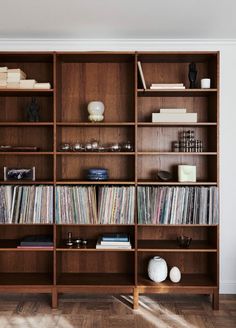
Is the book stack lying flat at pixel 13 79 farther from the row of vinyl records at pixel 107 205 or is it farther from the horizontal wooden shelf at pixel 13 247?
the horizontal wooden shelf at pixel 13 247

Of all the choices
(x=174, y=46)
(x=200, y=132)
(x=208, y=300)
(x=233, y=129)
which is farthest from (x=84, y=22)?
(x=208, y=300)

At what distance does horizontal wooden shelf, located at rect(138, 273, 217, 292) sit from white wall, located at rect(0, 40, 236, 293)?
28 centimetres

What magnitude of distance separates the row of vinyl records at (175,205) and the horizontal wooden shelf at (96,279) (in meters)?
0.60

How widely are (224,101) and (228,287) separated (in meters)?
1.81

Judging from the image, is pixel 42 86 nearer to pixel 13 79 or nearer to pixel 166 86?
pixel 13 79

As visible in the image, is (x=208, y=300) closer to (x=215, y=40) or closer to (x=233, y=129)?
(x=233, y=129)

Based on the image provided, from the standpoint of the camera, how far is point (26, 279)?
355 cm

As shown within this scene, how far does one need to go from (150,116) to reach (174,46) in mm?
719

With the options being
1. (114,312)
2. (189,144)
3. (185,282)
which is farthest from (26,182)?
(185,282)

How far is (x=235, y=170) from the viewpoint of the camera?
3.70m

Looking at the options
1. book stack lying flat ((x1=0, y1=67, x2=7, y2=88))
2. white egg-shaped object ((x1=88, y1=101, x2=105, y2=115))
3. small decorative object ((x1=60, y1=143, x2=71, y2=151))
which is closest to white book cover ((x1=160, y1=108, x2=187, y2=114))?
white egg-shaped object ((x1=88, y1=101, x2=105, y2=115))

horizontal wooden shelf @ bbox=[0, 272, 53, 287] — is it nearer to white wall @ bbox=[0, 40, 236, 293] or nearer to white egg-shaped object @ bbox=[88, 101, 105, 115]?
white egg-shaped object @ bbox=[88, 101, 105, 115]

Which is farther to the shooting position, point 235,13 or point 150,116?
point 150,116

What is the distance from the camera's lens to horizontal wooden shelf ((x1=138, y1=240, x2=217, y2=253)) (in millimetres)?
3381
